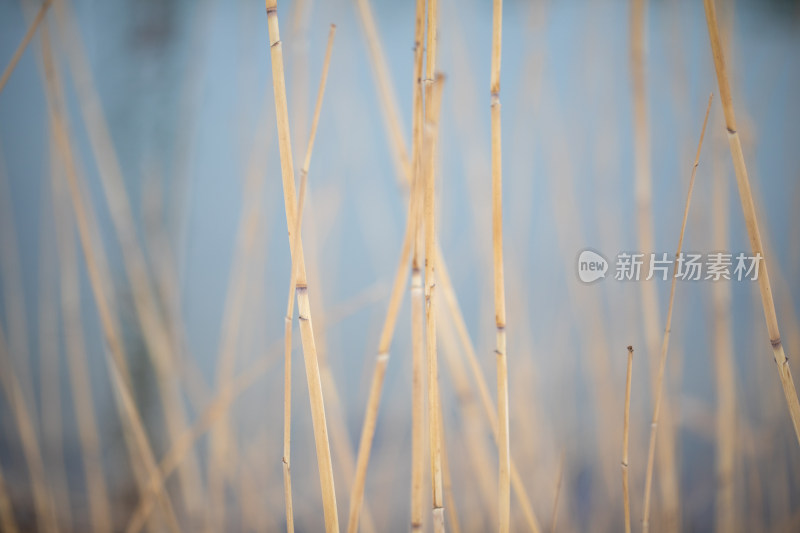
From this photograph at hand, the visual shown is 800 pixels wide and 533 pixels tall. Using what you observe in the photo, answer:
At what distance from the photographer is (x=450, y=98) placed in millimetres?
783

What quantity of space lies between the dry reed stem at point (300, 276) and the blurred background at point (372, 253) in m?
0.08

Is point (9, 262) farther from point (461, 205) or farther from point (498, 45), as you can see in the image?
point (461, 205)

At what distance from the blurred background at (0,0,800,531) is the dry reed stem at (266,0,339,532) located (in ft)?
0.27

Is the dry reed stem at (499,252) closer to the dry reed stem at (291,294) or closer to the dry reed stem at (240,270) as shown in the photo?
the dry reed stem at (291,294)

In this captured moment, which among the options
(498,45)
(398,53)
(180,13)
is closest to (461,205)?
(398,53)

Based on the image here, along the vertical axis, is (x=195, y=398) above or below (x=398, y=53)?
below

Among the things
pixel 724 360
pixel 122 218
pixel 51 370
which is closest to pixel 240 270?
pixel 122 218

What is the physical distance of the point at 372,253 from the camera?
0.97m

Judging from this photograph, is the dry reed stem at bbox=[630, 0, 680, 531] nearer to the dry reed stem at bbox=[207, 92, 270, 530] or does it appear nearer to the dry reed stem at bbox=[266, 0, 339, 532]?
the dry reed stem at bbox=[266, 0, 339, 532]

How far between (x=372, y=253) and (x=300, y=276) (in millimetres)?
682

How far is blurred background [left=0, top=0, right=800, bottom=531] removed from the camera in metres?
0.59

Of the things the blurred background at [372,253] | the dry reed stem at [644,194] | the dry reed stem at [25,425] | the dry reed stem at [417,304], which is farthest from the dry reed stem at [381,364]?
the dry reed stem at [25,425]

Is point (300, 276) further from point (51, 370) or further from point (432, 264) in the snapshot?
point (51, 370)

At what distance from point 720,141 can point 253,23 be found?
0.59m
